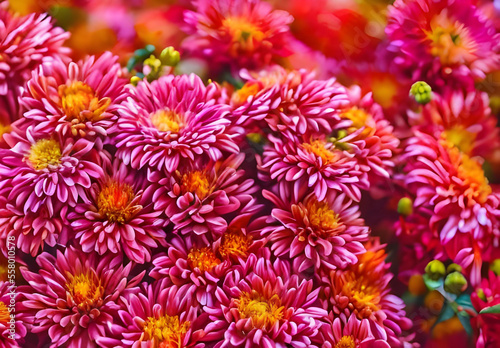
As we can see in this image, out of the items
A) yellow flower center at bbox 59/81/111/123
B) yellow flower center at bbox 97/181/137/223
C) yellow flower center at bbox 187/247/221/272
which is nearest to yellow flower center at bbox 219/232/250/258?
yellow flower center at bbox 187/247/221/272

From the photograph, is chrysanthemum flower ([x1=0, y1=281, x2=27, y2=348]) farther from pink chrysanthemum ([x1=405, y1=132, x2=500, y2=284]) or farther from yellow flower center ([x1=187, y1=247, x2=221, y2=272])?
pink chrysanthemum ([x1=405, y1=132, x2=500, y2=284])

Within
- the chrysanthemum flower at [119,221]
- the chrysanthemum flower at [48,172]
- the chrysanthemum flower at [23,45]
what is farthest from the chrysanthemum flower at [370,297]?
the chrysanthemum flower at [23,45]

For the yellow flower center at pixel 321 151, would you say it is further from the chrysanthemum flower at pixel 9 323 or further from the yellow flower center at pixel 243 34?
the chrysanthemum flower at pixel 9 323

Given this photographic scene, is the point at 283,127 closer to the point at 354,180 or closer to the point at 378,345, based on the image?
the point at 354,180

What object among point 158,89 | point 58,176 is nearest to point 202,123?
point 158,89

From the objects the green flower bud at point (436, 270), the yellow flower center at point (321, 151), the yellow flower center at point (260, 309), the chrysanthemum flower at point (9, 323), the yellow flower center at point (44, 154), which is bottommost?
the chrysanthemum flower at point (9, 323)

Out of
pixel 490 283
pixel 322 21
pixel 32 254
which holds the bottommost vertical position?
pixel 32 254
